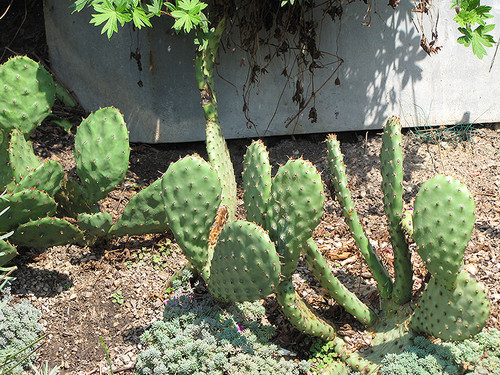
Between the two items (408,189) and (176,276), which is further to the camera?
(408,189)

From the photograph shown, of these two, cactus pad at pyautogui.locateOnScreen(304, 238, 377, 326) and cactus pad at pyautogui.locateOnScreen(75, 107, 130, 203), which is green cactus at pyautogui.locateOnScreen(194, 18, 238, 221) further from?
cactus pad at pyautogui.locateOnScreen(304, 238, 377, 326)

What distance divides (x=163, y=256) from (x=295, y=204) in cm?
149

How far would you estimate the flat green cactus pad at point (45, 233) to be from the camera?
3.38 metres

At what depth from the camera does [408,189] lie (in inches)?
168

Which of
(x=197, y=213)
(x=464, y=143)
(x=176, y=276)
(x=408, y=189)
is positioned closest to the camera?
(x=197, y=213)

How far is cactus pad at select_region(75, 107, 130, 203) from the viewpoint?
11.6 feet

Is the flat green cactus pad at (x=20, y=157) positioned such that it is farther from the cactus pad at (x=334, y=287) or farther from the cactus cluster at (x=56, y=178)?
the cactus pad at (x=334, y=287)

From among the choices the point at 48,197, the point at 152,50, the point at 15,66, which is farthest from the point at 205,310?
the point at 152,50

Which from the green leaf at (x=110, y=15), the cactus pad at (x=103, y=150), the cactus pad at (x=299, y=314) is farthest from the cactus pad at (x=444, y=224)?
the green leaf at (x=110, y=15)

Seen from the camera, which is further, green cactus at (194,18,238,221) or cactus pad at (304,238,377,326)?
green cactus at (194,18,238,221)

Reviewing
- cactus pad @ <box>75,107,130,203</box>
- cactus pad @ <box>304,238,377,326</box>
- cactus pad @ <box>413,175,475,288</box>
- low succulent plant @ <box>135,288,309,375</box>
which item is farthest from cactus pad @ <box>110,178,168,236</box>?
cactus pad @ <box>413,175,475,288</box>

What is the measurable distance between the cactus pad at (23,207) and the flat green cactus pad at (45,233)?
0.06 metres

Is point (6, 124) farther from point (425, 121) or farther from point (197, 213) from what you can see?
point (425, 121)

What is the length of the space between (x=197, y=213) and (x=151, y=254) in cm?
108
